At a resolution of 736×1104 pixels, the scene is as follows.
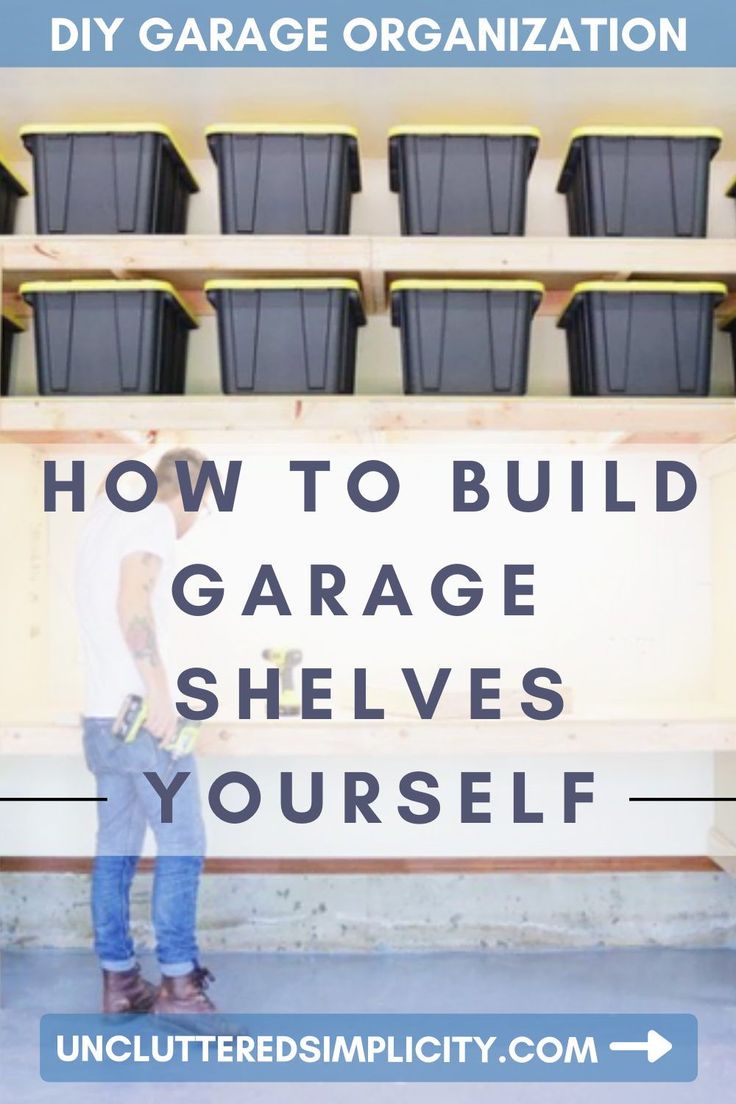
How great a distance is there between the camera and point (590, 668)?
3.13 meters

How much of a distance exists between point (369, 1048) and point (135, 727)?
0.92m

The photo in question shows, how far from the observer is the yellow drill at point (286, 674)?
2.82 metres

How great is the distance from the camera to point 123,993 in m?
2.56

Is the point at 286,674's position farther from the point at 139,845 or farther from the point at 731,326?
the point at 731,326

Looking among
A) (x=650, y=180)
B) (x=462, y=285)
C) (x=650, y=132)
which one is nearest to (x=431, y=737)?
(x=462, y=285)

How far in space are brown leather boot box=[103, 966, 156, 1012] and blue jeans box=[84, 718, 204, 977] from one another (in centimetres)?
2

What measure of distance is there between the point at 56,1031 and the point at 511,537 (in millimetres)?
1795

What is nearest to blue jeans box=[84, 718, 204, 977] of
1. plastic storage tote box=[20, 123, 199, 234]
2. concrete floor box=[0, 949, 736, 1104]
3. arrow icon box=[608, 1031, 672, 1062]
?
concrete floor box=[0, 949, 736, 1104]

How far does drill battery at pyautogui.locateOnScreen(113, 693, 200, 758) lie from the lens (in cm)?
246

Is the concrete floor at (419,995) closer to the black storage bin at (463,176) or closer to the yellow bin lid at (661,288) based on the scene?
the yellow bin lid at (661,288)

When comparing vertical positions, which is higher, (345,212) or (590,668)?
(345,212)

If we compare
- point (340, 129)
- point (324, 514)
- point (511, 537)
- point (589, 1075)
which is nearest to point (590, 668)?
point (511, 537)
